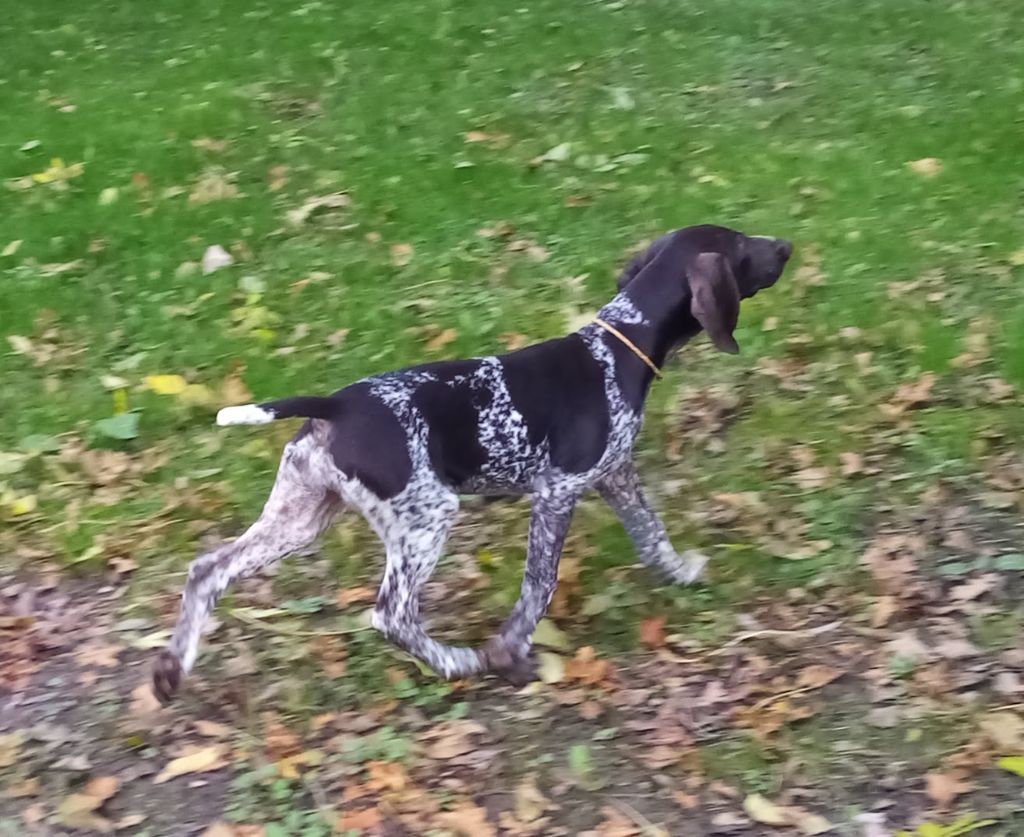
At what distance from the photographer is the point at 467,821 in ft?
13.2

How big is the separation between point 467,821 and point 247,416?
1623 millimetres

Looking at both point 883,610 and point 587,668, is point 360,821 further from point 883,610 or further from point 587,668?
point 883,610

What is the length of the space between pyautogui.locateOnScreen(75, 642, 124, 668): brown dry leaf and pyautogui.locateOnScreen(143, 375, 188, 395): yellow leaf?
2.00 m

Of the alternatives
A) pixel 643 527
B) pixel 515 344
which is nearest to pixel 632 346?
pixel 643 527

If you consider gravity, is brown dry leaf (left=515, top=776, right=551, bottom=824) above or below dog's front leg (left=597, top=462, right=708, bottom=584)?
below

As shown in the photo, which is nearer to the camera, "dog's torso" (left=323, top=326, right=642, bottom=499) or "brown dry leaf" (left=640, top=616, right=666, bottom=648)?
"dog's torso" (left=323, top=326, right=642, bottom=499)

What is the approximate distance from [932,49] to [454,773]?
7.97m

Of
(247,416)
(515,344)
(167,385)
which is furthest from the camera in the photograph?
(515,344)

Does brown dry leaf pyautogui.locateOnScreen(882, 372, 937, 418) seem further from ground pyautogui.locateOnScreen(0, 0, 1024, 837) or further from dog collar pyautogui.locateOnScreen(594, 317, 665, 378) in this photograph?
dog collar pyautogui.locateOnScreen(594, 317, 665, 378)

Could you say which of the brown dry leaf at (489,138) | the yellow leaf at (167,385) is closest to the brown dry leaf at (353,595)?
the yellow leaf at (167,385)

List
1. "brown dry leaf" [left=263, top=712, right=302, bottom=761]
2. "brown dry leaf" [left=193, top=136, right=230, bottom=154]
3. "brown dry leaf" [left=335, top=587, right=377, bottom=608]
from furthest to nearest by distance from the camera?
"brown dry leaf" [left=193, top=136, right=230, bottom=154] < "brown dry leaf" [left=335, top=587, right=377, bottom=608] < "brown dry leaf" [left=263, top=712, right=302, bottom=761]

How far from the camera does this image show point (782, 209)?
310 inches

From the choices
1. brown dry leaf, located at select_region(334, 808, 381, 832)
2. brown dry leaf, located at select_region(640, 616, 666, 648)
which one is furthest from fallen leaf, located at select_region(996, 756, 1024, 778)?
brown dry leaf, located at select_region(334, 808, 381, 832)

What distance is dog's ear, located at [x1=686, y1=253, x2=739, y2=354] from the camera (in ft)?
15.1
